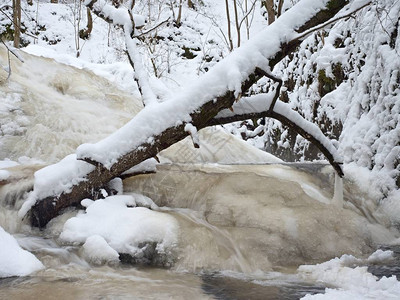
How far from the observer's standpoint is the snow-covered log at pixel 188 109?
3.12 metres

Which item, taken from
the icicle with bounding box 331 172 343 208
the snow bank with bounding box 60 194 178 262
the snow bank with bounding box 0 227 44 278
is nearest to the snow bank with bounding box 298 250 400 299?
the icicle with bounding box 331 172 343 208

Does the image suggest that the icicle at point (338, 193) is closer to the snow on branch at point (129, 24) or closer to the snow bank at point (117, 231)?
the snow bank at point (117, 231)

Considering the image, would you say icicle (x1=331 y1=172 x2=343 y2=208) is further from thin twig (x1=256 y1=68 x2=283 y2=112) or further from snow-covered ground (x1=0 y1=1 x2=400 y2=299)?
thin twig (x1=256 y1=68 x2=283 y2=112)

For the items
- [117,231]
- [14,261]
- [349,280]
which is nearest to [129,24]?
[117,231]

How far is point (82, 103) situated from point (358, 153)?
413 cm

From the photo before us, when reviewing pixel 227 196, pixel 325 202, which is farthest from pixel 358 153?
pixel 227 196

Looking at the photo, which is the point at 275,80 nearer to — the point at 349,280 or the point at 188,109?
the point at 188,109

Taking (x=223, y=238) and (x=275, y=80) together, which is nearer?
(x=275, y=80)

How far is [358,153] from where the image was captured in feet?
15.8

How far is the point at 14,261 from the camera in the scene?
2656 millimetres

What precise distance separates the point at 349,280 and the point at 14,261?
2.24 m

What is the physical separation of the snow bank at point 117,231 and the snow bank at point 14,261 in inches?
15.8

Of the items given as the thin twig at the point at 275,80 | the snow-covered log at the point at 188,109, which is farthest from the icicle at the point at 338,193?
the snow-covered log at the point at 188,109

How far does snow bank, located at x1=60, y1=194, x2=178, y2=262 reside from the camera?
3.01 m
